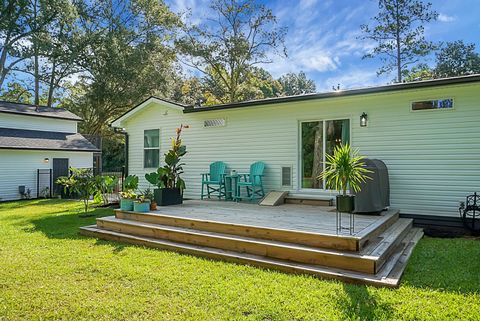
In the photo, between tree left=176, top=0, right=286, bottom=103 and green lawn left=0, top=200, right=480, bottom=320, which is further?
tree left=176, top=0, right=286, bottom=103

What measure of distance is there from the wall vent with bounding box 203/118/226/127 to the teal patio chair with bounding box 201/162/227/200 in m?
1.04

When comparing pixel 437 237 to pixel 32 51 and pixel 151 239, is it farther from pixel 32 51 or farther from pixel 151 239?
pixel 32 51

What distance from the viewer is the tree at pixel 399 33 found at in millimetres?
17266

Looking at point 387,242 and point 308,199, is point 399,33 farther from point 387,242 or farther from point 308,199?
point 387,242

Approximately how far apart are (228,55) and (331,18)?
8.76 metres

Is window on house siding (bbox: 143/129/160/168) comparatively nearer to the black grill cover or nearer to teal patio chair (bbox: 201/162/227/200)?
teal patio chair (bbox: 201/162/227/200)

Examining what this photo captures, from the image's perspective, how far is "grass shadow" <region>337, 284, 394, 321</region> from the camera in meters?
2.68

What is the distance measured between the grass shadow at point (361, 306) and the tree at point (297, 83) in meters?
37.1

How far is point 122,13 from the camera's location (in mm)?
21891

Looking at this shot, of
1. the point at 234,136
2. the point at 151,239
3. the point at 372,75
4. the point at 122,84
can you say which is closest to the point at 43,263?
the point at 151,239

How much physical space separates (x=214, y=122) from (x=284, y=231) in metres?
4.96

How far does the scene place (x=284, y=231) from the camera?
14.1 ft

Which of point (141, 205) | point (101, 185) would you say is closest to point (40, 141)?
point (101, 185)

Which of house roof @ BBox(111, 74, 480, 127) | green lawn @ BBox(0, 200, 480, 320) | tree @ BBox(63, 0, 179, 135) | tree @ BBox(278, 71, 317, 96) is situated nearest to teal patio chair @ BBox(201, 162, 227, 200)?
house roof @ BBox(111, 74, 480, 127)
